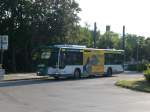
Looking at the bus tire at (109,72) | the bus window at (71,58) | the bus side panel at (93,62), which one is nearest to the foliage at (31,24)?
the bus tire at (109,72)

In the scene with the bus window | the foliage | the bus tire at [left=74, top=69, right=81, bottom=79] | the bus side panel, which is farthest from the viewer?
the foliage

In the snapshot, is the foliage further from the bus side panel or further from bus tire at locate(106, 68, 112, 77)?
the bus side panel

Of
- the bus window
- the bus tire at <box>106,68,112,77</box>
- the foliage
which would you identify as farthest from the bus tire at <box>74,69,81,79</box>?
the foliage

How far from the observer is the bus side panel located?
4200 cm

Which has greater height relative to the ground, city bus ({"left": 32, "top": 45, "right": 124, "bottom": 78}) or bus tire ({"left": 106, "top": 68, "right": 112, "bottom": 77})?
city bus ({"left": 32, "top": 45, "right": 124, "bottom": 78})

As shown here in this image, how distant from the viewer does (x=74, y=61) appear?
4038 cm

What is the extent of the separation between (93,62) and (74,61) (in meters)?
3.35

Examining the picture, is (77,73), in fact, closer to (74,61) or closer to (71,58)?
(74,61)

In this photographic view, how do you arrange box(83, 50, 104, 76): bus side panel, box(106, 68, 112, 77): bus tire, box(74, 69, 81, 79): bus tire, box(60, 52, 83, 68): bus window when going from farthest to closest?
box(106, 68, 112, 77): bus tire
box(83, 50, 104, 76): bus side panel
box(74, 69, 81, 79): bus tire
box(60, 52, 83, 68): bus window

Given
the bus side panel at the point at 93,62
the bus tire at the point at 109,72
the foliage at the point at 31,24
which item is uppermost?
the foliage at the point at 31,24

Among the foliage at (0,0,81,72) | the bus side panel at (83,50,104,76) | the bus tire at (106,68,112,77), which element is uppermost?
the foliage at (0,0,81,72)

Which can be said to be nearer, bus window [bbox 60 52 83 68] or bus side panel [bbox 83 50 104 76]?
bus window [bbox 60 52 83 68]

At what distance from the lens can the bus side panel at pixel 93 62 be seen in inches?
1654

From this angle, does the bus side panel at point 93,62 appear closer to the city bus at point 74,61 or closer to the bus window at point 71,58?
the city bus at point 74,61
